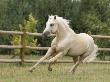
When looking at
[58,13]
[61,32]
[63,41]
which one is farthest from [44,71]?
[58,13]

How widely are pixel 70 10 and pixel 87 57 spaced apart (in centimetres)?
1482

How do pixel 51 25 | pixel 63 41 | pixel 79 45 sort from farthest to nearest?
pixel 79 45 < pixel 63 41 < pixel 51 25

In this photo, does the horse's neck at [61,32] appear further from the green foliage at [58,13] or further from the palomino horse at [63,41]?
the green foliage at [58,13]

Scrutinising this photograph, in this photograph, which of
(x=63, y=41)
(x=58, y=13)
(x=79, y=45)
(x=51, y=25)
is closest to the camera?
(x=51, y=25)

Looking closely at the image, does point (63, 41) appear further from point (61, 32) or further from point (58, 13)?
point (58, 13)

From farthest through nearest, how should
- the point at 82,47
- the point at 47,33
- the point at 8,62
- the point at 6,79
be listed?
the point at 8,62 → the point at 82,47 → the point at 47,33 → the point at 6,79

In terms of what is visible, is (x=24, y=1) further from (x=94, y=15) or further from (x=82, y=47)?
(x=82, y=47)

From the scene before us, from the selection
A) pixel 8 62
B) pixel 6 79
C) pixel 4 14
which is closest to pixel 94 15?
pixel 4 14

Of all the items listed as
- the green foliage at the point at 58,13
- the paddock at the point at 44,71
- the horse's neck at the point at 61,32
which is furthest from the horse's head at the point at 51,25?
the green foliage at the point at 58,13

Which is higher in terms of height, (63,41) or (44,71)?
(63,41)

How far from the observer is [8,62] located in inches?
468

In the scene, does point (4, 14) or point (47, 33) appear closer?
point (47, 33)

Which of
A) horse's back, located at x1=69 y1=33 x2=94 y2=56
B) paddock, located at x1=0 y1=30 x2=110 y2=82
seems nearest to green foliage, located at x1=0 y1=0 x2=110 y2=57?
paddock, located at x1=0 y1=30 x2=110 y2=82

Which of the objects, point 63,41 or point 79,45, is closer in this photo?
point 63,41
